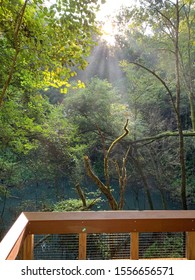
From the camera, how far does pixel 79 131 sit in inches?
360

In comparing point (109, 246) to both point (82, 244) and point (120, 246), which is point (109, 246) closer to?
point (120, 246)

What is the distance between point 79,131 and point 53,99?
3744mm

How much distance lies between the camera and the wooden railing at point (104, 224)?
1.39m

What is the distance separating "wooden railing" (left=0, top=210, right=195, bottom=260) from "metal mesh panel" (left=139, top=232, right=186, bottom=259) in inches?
31.7

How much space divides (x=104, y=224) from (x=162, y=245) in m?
2.16

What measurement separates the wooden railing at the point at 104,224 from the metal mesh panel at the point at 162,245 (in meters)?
0.81

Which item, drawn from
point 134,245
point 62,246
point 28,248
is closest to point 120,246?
point 62,246

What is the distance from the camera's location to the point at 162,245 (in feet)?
10.8

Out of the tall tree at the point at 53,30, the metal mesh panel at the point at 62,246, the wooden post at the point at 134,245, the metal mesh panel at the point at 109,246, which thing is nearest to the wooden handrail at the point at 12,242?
the wooden post at the point at 134,245

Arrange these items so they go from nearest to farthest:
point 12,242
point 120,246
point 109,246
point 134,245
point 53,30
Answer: point 12,242
point 134,245
point 53,30
point 120,246
point 109,246

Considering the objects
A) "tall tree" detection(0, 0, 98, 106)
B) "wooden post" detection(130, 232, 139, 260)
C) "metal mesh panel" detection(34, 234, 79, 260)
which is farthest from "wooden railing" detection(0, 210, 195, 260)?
"tall tree" detection(0, 0, 98, 106)

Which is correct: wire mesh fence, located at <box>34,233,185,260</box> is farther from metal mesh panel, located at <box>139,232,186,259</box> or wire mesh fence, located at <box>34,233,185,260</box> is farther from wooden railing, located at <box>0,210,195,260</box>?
wooden railing, located at <box>0,210,195,260</box>

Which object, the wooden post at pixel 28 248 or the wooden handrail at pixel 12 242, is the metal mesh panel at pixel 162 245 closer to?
the wooden post at pixel 28 248
